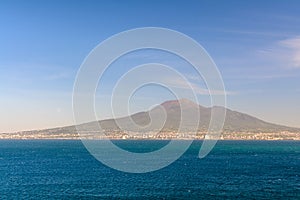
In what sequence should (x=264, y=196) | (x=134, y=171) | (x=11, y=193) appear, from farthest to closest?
(x=134, y=171) < (x=11, y=193) < (x=264, y=196)

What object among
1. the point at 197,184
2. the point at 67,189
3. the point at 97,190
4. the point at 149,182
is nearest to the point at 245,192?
the point at 197,184

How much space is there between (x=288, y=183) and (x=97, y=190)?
53394 millimetres

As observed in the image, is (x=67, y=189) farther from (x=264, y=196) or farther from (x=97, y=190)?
(x=264, y=196)

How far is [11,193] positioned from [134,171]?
166 feet

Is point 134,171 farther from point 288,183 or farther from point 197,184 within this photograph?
point 288,183

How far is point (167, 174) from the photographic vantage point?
13500cm

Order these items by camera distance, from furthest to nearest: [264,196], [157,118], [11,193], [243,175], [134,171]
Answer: [134,171] < [243,175] < [11,193] < [264,196] < [157,118]

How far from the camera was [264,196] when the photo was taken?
304 ft

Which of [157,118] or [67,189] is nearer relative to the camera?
[157,118]

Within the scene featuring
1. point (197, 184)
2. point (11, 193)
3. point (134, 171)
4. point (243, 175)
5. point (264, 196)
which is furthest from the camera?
point (134, 171)

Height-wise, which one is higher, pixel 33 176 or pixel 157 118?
pixel 157 118

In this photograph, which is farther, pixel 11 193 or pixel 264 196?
pixel 11 193

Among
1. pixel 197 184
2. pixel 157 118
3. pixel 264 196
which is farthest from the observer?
pixel 197 184

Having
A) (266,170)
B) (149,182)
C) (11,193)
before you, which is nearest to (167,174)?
(149,182)
